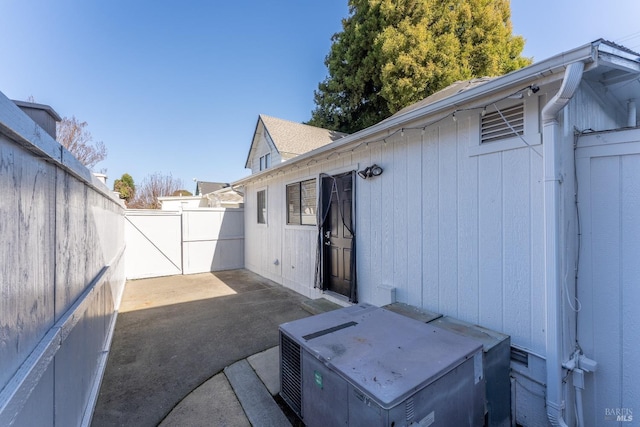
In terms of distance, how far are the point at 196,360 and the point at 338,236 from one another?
2.50 meters

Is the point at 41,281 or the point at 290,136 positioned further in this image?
the point at 290,136

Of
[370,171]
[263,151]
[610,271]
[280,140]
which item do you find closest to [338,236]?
[370,171]

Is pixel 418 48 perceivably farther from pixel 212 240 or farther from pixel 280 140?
pixel 212 240

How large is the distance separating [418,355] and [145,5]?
27.8 ft

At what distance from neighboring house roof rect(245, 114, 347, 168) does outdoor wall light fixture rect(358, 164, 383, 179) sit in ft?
17.9

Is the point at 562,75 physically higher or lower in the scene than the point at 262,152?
lower

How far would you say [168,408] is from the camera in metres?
2.33

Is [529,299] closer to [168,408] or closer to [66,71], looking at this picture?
[168,408]

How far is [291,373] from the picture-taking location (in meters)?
2.20

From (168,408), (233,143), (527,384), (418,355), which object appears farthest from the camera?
(233,143)

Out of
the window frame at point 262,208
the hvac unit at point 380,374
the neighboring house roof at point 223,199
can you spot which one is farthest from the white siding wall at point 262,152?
the hvac unit at point 380,374

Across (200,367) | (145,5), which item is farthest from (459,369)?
(145,5)
